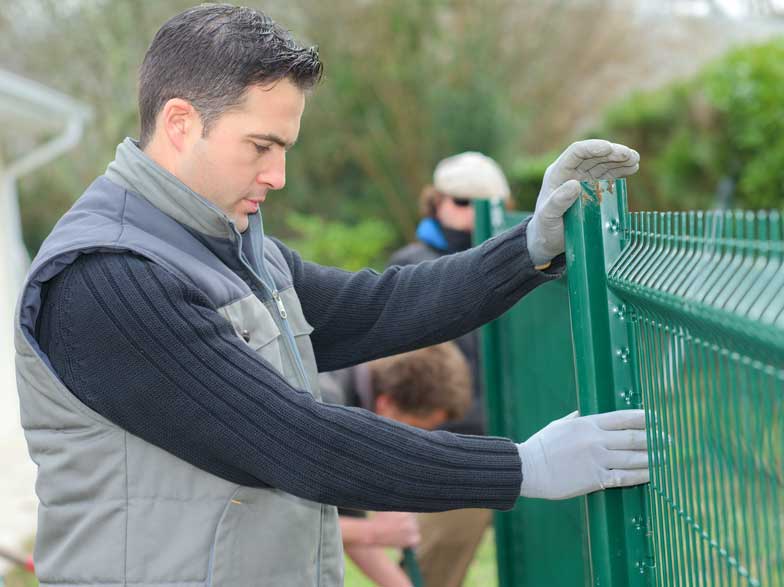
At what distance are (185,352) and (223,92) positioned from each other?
517mm

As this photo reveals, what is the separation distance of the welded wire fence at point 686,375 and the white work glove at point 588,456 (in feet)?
0.15

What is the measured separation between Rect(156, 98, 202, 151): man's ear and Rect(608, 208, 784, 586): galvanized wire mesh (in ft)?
2.76

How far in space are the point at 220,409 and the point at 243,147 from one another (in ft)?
1.73

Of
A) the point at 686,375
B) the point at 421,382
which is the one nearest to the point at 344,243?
the point at 421,382

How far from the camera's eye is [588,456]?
189cm

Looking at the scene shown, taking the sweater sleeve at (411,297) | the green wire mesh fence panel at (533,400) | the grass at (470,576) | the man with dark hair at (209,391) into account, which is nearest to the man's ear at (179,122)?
the man with dark hair at (209,391)

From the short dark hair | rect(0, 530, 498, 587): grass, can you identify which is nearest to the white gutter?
rect(0, 530, 498, 587): grass

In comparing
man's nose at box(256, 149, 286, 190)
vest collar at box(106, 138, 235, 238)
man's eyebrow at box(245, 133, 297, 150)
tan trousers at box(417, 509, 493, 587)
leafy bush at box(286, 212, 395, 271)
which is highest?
leafy bush at box(286, 212, 395, 271)

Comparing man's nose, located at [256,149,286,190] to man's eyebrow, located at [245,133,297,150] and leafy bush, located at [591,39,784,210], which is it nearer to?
man's eyebrow, located at [245,133,297,150]

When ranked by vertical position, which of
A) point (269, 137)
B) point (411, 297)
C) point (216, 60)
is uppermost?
point (216, 60)

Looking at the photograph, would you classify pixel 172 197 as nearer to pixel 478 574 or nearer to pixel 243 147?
pixel 243 147

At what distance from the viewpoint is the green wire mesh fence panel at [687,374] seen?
4.29ft

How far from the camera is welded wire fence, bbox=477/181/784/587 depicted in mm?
1308

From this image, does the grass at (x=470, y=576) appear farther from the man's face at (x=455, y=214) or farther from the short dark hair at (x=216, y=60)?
the short dark hair at (x=216, y=60)
